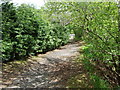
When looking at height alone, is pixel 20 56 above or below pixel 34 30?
below

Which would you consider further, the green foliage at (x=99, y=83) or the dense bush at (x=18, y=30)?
the dense bush at (x=18, y=30)

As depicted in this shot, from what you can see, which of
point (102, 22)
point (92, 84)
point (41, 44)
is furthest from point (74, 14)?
point (41, 44)

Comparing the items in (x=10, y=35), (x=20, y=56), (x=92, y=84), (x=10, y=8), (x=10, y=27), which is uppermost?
(x=10, y=8)

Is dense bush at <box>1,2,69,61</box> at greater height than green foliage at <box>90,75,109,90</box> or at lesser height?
greater

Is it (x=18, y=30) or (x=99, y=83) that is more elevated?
(x=18, y=30)

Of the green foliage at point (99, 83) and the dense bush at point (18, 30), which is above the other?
the dense bush at point (18, 30)

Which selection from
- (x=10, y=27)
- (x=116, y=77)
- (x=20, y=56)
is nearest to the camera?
(x=116, y=77)

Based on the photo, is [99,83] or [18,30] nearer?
[99,83]

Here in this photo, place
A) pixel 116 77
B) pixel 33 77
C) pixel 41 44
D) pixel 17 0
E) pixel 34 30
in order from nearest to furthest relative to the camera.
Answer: pixel 116 77
pixel 33 77
pixel 17 0
pixel 34 30
pixel 41 44

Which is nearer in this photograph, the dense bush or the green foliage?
the green foliage

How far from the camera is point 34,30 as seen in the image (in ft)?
20.1

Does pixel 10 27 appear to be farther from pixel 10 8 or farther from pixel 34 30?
pixel 34 30

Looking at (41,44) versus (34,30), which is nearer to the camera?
(34,30)

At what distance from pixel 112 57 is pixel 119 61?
7.6 inches
